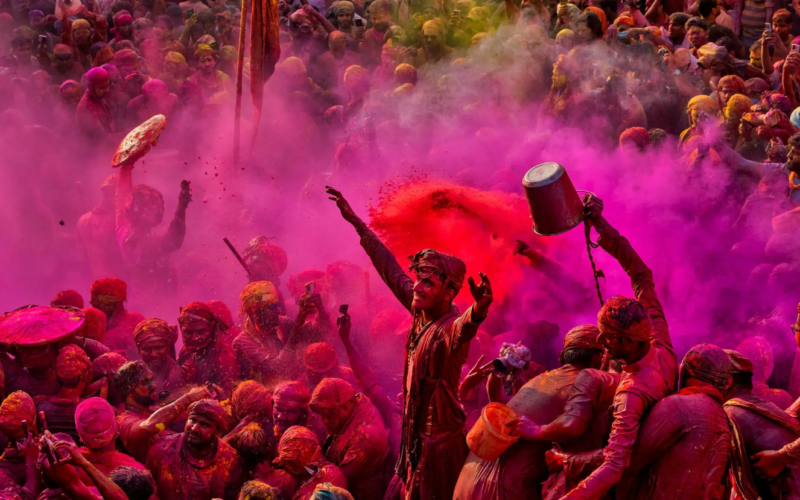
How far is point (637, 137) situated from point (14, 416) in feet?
20.1

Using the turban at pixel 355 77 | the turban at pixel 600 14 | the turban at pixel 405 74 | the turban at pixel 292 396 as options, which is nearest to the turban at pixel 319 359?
the turban at pixel 292 396

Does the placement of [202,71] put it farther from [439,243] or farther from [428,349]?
[428,349]

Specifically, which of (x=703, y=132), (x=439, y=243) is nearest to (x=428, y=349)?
(x=439, y=243)

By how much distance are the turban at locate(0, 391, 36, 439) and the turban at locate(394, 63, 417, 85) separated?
6.80 m

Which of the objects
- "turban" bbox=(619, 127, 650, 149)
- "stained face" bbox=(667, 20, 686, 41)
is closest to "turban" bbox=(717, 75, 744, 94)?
"turban" bbox=(619, 127, 650, 149)

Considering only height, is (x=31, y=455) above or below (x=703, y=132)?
above

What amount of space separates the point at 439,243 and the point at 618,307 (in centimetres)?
540

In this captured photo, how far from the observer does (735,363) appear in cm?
488

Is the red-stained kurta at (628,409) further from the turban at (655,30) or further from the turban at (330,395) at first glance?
the turban at (655,30)

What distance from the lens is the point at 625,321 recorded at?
13.2 ft

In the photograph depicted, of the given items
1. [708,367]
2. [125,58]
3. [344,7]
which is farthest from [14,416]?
[344,7]

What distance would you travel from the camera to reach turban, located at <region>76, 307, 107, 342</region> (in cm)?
813

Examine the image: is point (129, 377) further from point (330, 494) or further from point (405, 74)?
point (405, 74)

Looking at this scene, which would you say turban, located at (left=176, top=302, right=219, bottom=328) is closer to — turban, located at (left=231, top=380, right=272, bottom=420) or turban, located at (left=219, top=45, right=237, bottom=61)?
turban, located at (left=231, top=380, right=272, bottom=420)
